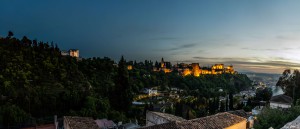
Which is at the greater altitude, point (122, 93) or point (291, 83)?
point (291, 83)

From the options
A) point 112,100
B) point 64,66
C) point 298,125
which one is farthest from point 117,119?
point 298,125

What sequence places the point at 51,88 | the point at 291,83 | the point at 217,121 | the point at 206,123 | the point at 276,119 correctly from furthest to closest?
the point at 51,88
the point at 291,83
the point at 217,121
the point at 206,123
the point at 276,119

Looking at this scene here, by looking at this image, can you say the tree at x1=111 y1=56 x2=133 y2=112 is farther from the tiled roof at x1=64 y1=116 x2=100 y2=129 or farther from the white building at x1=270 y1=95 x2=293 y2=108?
the tiled roof at x1=64 y1=116 x2=100 y2=129

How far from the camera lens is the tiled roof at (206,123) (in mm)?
11095

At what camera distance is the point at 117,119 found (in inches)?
995

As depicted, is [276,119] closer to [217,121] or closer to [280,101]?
[217,121]

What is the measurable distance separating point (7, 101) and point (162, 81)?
48850mm

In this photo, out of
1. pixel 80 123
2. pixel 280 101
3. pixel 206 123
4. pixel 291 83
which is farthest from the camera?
pixel 291 83

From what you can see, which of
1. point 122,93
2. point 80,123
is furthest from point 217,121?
point 122,93

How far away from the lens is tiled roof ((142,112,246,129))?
11095mm

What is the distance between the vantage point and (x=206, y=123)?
11.9 m

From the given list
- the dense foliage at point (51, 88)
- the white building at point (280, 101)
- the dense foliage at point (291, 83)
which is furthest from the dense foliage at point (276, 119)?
the dense foliage at point (51, 88)

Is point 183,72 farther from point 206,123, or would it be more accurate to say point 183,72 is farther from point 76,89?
point 206,123

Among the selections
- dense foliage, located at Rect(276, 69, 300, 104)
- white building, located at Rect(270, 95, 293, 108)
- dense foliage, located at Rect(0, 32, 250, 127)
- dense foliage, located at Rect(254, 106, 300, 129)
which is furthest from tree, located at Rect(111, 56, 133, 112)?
dense foliage, located at Rect(254, 106, 300, 129)
